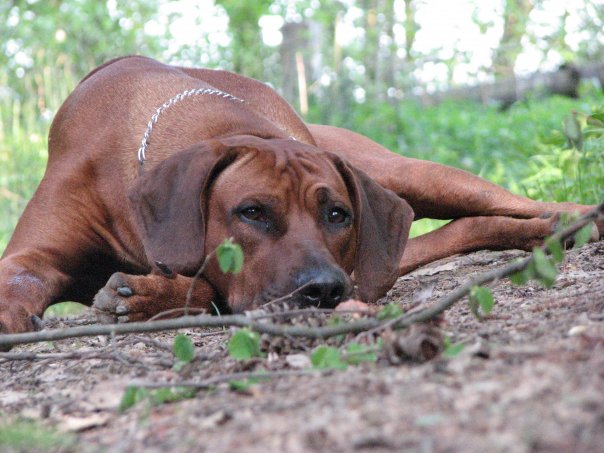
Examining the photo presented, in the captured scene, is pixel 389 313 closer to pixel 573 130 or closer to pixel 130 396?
pixel 130 396

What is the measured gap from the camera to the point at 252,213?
10.6ft

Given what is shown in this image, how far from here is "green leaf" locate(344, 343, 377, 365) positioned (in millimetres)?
2039

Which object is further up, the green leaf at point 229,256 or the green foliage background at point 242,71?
the green leaf at point 229,256

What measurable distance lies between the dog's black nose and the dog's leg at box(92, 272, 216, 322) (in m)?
0.40

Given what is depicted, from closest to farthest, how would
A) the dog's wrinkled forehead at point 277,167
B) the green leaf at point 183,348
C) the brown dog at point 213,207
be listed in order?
the green leaf at point 183,348
the brown dog at point 213,207
the dog's wrinkled forehead at point 277,167

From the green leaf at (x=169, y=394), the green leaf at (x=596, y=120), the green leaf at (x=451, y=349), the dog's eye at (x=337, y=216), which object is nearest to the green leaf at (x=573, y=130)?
the green leaf at (x=596, y=120)

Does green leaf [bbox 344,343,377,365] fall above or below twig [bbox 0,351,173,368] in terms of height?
above

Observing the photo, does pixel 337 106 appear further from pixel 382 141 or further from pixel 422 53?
pixel 422 53

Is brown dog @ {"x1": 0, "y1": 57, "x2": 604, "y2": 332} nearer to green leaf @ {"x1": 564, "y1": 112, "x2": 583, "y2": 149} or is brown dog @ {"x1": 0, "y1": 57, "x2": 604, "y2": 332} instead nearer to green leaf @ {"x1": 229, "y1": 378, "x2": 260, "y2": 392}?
green leaf @ {"x1": 564, "y1": 112, "x2": 583, "y2": 149}

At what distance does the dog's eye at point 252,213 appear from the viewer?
324 centimetres

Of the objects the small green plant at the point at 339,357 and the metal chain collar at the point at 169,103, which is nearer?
the small green plant at the point at 339,357

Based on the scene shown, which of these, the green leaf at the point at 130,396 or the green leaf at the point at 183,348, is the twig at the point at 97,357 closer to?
the green leaf at the point at 183,348

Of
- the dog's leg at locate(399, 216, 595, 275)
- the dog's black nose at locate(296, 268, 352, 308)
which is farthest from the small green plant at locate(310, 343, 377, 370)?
the dog's leg at locate(399, 216, 595, 275)

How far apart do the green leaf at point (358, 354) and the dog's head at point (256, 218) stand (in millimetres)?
858
